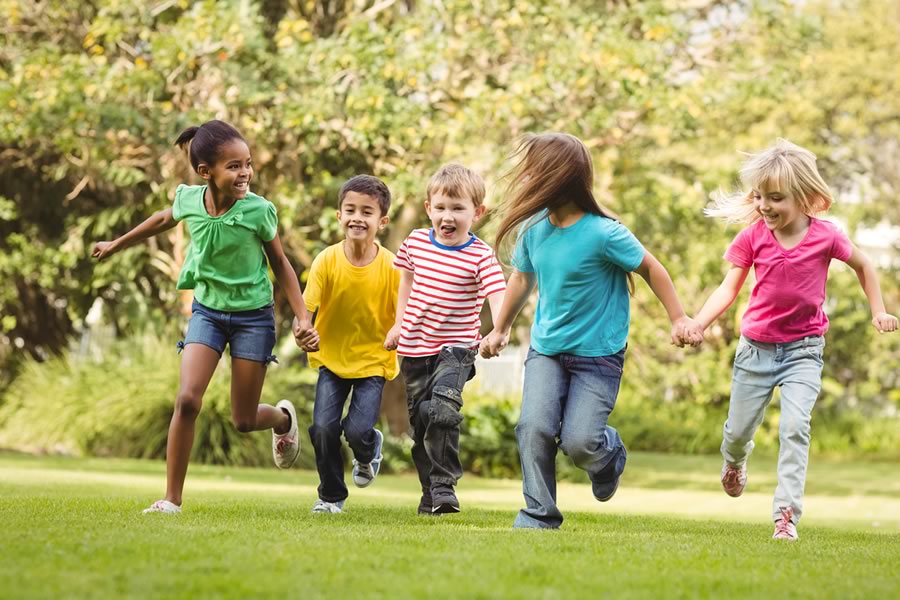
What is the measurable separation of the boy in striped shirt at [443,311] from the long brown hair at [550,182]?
667mm

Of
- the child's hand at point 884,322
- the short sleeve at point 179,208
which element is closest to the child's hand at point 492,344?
the short sleeve at point 179,208

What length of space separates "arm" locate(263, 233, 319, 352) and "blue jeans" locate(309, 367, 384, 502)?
46 cm

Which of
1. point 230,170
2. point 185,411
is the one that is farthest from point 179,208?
point 185,411

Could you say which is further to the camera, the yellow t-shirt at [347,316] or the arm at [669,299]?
the yellow t-shirt at [347,316]

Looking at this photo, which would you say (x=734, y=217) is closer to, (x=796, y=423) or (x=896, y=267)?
(x=796, y=423)

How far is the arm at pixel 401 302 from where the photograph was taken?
6680mm

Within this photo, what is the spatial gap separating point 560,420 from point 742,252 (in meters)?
1.31

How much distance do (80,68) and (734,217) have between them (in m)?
8.68

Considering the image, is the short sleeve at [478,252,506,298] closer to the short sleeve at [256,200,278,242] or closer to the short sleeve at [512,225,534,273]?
the short sleeve at [512,225,534,273]

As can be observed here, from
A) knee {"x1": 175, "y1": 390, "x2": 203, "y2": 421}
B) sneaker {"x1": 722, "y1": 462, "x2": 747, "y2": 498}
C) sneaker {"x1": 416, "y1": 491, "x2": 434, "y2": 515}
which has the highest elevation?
knee {"x1": 175, "y1": 390, "x2": 203, "y2": 421}

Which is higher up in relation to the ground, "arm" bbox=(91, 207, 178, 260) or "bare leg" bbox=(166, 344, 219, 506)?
"arm" bbox=(91, 207, 178, 260)

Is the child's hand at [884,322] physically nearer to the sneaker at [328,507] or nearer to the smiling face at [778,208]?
the smiling face at [778,208]

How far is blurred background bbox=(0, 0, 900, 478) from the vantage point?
42.3 ft

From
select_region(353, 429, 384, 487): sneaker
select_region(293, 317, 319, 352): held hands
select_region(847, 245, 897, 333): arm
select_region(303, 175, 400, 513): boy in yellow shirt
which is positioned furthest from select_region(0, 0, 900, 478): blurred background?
select_region(847, 245, 897, 333): arm
